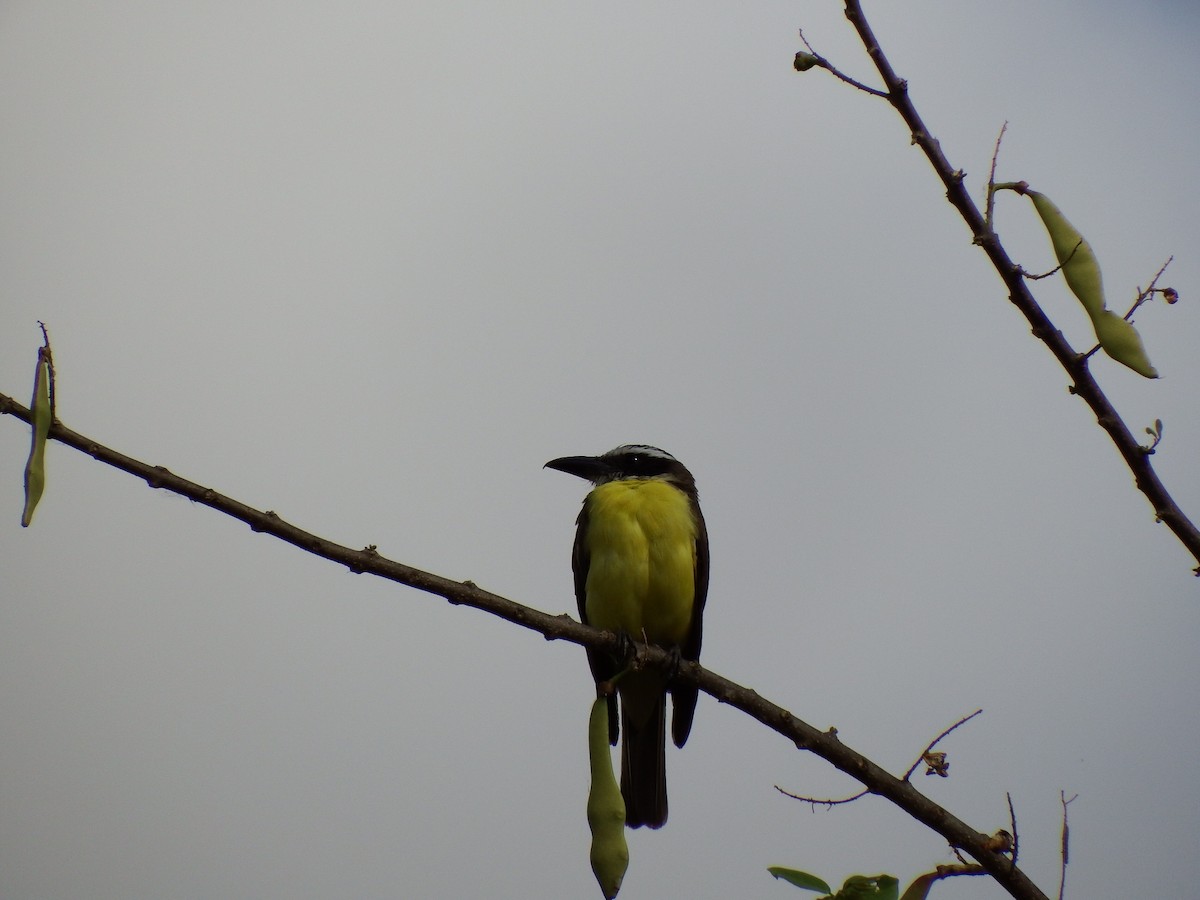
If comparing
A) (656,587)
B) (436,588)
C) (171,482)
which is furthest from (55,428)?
(656,587)

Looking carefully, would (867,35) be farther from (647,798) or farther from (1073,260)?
(647,798)

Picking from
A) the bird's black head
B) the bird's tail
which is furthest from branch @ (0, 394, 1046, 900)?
the bird's black head

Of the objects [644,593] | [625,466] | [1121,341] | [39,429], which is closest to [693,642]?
[644,593]

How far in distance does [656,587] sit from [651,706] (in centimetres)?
81

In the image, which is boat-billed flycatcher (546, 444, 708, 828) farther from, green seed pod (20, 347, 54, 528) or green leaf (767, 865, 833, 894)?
green seed pod (20, 347, 54, 528)

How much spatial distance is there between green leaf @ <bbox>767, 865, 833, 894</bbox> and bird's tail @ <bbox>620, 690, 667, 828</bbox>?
8.02 ft

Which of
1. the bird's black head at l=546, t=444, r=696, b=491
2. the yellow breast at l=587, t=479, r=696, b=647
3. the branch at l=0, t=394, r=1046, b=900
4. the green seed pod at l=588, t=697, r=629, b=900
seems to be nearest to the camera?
the branch at l=0, t=394, r=1046, b=900

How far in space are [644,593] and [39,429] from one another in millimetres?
3196

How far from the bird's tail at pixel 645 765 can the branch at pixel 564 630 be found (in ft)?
6.85

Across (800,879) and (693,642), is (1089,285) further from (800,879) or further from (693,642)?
(693,642)

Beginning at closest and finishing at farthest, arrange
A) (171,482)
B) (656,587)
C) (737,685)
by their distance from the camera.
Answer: (171,482)
(737,685)
(656,587)

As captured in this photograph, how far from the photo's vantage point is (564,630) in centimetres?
281

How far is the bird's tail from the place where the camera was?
16.6 feet

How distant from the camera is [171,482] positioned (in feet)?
7.66
